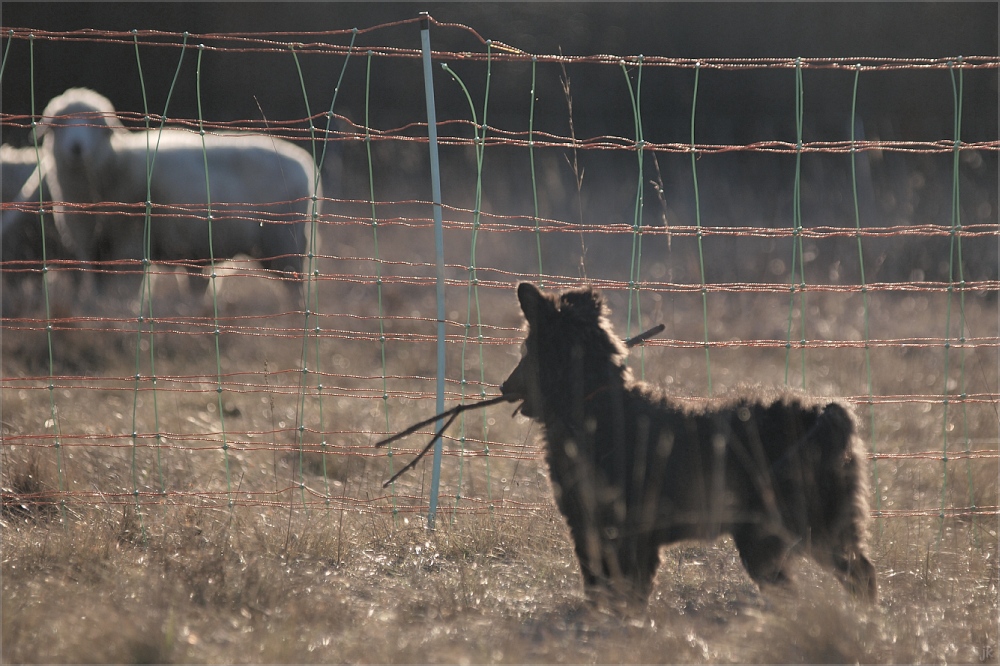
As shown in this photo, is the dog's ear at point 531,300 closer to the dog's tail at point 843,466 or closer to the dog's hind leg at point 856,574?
the dog's tail at point 843,466

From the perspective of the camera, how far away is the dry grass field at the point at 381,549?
289cm

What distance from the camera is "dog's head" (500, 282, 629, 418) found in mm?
3299

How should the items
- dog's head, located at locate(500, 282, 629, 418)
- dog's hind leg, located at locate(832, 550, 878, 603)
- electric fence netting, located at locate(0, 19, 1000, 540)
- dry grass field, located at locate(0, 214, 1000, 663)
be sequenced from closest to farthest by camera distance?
dry grass field, located at locate(0, 214, 1000, 663)
dog's hind leg, located at locate(832, 550, 878, 603)
dog's head, located at locate(500, 282, 629, 418)
electric fence netting, located at locate(0, 19, 1000, 540)

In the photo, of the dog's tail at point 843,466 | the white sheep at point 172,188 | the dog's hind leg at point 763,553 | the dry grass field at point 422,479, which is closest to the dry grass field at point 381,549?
the dry grass field at point 422,479

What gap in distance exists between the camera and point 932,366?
289 inches

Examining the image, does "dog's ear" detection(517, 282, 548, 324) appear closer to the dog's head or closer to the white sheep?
the dog's head

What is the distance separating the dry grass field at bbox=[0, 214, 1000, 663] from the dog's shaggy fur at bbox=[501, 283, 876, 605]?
0.58 feet

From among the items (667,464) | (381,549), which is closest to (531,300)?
(667,464)

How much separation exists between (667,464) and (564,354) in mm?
526

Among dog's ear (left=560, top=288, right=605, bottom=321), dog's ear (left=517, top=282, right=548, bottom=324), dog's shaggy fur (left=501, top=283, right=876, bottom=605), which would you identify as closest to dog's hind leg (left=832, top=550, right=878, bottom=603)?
dog's shaggy fur (left=501, top=283, right=876, bottom=605)

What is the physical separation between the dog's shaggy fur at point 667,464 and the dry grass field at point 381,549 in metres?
0.18

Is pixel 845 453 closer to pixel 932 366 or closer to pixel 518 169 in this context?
pixel 932 366

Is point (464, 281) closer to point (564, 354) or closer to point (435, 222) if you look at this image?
point (435, 222)

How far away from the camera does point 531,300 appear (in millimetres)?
3279
